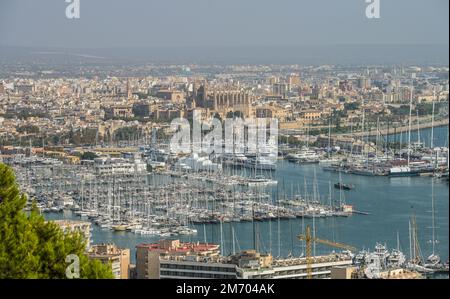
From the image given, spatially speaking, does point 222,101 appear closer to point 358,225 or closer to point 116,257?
point 358,225

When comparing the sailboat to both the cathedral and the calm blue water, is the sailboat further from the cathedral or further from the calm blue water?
the cathedral

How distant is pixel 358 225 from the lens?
10.1 metres

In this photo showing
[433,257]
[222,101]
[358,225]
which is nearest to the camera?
[433,257]

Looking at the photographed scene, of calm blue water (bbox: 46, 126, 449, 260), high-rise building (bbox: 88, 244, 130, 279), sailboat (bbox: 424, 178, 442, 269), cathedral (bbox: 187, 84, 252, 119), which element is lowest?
calm blue water (bbox: 46, 126, 449, 260)

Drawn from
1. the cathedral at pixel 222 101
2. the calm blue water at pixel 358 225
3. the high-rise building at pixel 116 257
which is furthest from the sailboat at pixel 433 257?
the cathedral at pixel 222 101

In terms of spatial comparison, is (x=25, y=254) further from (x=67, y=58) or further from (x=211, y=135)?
(x=67, y=58)

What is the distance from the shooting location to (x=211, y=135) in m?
16.4

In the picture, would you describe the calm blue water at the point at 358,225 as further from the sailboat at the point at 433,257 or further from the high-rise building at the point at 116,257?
the high-rise building at the point at 116,257

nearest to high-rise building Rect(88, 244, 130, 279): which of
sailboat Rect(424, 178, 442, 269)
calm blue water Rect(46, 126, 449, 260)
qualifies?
calm blue water Rect(46, 126, 449, 260)

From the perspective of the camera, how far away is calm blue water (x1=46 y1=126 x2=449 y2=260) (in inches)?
355

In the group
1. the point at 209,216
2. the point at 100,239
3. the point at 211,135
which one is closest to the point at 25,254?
the point at 100,239

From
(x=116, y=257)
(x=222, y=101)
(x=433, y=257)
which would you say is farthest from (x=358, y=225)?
(x=222, y=101)

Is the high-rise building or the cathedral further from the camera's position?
the cathedral
